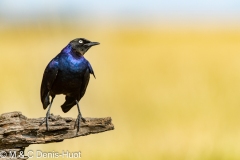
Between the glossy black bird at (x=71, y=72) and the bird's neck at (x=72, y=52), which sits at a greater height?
the bird's neck at (x=72, y=52)

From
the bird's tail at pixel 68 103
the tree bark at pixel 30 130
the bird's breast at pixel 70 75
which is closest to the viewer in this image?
the tree bark at pixel 30 130

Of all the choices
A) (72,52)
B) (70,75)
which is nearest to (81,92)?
Result: (70,75)

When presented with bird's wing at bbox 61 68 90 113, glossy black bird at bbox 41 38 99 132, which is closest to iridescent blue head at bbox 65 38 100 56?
glossy black bird at bbox 41 38 99 132

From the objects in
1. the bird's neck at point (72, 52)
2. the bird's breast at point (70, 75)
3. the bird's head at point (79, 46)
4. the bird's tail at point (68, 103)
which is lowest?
the bird's tail at point (68, 103)

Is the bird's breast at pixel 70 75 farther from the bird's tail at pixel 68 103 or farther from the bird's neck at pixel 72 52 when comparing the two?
the bird's tail at pixel 68 103

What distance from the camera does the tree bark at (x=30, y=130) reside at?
3541 millimetres

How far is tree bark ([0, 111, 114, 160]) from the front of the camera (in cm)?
354

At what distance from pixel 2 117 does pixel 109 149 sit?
1278mm

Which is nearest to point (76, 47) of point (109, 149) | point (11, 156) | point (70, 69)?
point (70, 69)

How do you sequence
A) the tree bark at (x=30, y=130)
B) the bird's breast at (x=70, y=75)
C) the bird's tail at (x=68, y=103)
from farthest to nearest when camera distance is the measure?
1. the bird's tail at (x=68, y=103)
2. the bird's breast at (x=70, y=75)
3. the tree bark at (x=30, y=130)

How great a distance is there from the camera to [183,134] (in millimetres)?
5043

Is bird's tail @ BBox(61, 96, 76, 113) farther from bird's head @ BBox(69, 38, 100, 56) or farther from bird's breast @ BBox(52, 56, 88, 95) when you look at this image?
bird's head @ BBox(69, 38, 100, 56)

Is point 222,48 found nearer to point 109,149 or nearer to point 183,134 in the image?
point 183,134

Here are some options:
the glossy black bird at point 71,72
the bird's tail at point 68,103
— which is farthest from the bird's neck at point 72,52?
the bird's tail at point 68,103
